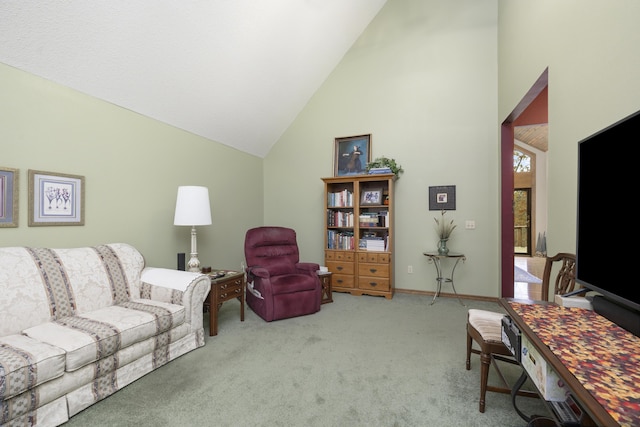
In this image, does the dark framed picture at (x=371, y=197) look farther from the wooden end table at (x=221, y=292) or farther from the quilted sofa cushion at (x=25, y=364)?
the quilted sofa cushion at (x=25, y=364)

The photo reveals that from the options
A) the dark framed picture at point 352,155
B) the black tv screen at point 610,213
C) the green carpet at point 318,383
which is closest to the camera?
the black tv screen at point 610,213

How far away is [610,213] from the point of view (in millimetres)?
1169

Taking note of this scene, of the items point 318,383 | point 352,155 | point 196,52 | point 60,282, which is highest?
point 196,52

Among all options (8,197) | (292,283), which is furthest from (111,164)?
(292,283)

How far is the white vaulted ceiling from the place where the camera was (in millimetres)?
2006

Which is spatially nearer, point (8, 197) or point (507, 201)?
point (8, 197)

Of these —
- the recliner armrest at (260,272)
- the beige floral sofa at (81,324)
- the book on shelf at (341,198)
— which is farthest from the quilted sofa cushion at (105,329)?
the book on shelf at (341,198)

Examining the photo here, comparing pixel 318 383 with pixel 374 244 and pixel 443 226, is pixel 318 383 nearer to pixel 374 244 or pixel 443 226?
pixel 374 244

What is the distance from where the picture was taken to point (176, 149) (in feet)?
10.8

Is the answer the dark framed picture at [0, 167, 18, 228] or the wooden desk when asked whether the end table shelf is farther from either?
the dark framed picture at [0, 167, 18, 228]

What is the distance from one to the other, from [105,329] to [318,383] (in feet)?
4.57

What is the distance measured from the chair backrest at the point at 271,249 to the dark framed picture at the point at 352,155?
1418 mm

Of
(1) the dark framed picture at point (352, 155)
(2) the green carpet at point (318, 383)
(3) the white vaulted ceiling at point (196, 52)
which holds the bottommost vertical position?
(2) the green carpet at point (318, 383)

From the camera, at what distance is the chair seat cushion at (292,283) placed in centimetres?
303
